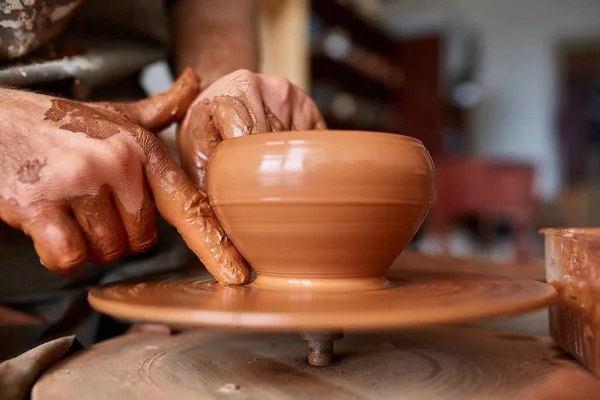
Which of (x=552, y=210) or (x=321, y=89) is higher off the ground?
(x=321, y=89)

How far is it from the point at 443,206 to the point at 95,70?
465 centimetres

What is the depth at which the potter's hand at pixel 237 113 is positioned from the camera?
930 millimetres

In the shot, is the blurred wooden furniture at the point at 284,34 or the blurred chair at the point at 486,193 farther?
the blurred chair at the point at 486,193

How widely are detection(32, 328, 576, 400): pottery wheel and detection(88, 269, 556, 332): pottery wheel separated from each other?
0.11 m

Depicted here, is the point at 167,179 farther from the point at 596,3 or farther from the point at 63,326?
the point at 596,3

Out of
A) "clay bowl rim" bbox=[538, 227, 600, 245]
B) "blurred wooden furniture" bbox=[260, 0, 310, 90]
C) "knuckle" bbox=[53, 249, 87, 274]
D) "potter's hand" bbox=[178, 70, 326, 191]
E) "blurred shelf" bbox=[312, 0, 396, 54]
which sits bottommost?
"knuckle" bbox=[53, 249, 87, 274]

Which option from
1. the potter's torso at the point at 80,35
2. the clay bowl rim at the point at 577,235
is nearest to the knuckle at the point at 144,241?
the potter's torso at the point at 80,35

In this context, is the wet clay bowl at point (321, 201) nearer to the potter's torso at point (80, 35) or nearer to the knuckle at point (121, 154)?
the knuckle at point (121, 154)

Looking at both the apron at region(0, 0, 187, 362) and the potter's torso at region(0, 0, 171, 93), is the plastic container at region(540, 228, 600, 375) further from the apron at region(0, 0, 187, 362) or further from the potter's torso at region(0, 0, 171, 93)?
the potter's torso at region(0, 0, 171, 93)

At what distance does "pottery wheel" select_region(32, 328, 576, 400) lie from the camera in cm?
70

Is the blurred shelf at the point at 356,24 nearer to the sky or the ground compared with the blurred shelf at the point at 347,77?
nearer to the sky

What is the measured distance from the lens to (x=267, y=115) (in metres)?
0.99

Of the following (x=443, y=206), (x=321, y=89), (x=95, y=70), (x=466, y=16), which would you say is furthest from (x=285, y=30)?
(x=466, y=16)

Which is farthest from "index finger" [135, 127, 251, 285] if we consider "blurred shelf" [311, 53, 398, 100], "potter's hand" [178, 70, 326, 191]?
"blurred shelf" [311, 53, 398, 100]
